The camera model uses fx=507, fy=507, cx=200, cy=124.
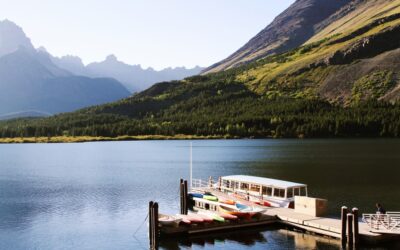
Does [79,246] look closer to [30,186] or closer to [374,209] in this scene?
[374,209]

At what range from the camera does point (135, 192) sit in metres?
92.4

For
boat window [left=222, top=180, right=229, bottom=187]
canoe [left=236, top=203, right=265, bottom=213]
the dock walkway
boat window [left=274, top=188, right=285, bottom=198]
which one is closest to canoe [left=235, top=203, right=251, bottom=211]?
canoe [left=236, top=203, right=265, bottom=213]

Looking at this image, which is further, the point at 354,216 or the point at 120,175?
the point at 120,175

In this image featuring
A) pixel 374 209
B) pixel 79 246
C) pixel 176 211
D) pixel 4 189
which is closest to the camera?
pixel 79 246

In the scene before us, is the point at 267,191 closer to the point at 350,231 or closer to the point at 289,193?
the point at 289,193

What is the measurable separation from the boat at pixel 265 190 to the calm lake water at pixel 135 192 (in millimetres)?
5835

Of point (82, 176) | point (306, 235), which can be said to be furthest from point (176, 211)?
point (82, 176)

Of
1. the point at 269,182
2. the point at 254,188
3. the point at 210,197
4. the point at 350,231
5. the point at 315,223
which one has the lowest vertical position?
the point at 315,223

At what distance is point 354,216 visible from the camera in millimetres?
51094

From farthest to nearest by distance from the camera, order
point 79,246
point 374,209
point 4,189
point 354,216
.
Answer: point 4,189, point 374,209, point 79,246, point 354,216

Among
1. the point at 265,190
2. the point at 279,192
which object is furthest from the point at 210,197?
the point at 279,192

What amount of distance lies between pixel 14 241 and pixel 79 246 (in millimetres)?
8650

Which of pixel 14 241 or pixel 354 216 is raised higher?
pixel 354 216

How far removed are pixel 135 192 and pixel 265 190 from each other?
2846 centimetres
